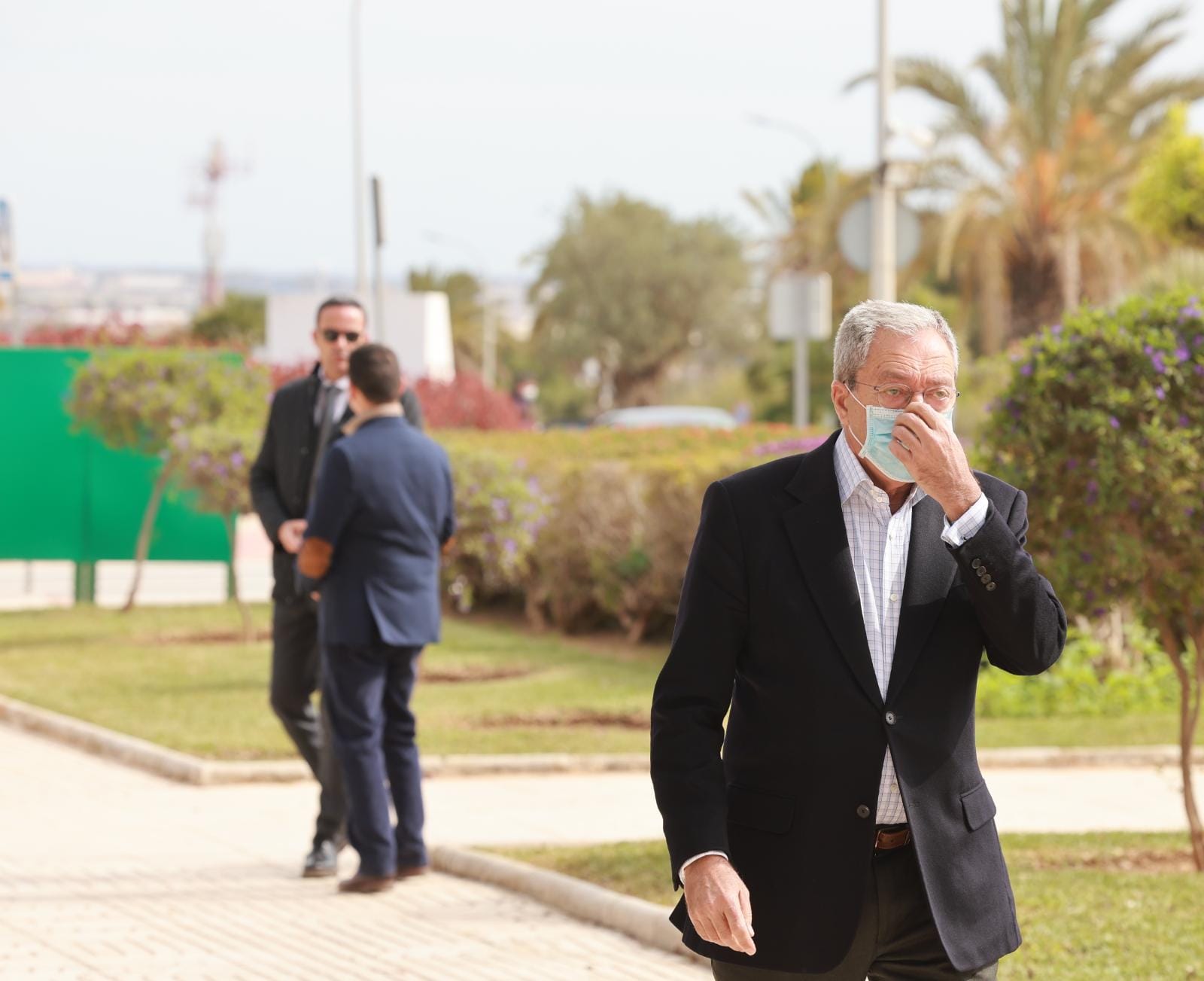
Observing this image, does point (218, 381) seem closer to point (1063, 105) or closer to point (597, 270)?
point (1063, 105)

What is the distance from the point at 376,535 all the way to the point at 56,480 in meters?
11.7

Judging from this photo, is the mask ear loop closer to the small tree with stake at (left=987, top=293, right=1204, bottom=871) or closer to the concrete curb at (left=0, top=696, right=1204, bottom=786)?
the small tree with stake at (left=987, top=293, right=1204, bottom=871)

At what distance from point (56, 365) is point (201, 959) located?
12633 millimetres

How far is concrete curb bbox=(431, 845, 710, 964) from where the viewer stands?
22.4 ft

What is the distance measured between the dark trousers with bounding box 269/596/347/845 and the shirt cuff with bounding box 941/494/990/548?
4.75 m

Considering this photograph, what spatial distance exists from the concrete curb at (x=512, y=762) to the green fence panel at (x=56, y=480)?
7840 mm

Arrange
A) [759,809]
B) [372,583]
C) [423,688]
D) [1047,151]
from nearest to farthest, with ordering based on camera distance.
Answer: [759,809] < [372,583] < [423,688] < [1047,151]

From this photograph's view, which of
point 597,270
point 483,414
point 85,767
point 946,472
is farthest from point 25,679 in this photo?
point 597,270

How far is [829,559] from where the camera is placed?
3.54 meters

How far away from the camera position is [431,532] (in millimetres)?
7684

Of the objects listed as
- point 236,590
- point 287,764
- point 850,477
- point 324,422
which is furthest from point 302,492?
point 236,590

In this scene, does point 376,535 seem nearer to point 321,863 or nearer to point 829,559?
point 321,863

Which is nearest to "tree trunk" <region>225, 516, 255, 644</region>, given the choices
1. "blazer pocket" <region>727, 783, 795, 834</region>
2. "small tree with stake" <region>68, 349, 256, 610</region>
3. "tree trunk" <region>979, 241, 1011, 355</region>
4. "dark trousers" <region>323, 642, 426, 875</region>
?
"small tree with stake" <region>68, 349, 256, 610</region>

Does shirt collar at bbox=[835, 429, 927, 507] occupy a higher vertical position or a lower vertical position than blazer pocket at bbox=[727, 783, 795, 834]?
higher
